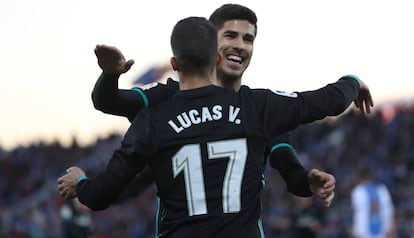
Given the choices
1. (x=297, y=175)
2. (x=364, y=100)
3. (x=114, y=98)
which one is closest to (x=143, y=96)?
(x=114, y=98)

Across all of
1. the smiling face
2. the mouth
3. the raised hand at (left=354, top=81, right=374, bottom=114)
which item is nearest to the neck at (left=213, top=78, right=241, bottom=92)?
the smiling face

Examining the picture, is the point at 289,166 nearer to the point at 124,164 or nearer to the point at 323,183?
the point at 323,183

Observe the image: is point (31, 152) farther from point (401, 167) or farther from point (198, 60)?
point (198, 60)

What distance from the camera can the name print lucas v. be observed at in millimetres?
4754

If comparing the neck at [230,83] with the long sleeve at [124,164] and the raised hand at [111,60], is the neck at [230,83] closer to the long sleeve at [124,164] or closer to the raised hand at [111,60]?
the raised hand at [111,60]

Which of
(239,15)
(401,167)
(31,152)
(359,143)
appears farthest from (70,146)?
(239,15)

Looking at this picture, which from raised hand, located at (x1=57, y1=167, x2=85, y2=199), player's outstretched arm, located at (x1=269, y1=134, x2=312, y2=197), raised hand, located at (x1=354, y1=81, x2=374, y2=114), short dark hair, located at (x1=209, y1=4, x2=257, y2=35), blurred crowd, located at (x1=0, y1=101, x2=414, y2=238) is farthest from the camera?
blurred crowd, located at (x1=0, y1=101, x2=414, y2=238)

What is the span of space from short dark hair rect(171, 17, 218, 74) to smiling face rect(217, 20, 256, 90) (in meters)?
1.01

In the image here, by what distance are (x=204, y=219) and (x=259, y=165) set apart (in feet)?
1.24

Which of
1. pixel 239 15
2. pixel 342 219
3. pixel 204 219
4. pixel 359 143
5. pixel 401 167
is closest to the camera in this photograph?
pixel 204 219

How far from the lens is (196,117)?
476 cm

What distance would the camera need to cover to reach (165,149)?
477cm

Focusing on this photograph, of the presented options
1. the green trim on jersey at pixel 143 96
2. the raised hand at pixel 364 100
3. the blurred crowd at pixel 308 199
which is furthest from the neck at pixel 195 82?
the blurred crowd at pixel 308 199

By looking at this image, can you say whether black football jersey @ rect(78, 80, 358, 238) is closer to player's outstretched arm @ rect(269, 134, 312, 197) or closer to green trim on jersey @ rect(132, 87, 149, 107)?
green trim on jersey @ rect(132, 87, 149, 107)
